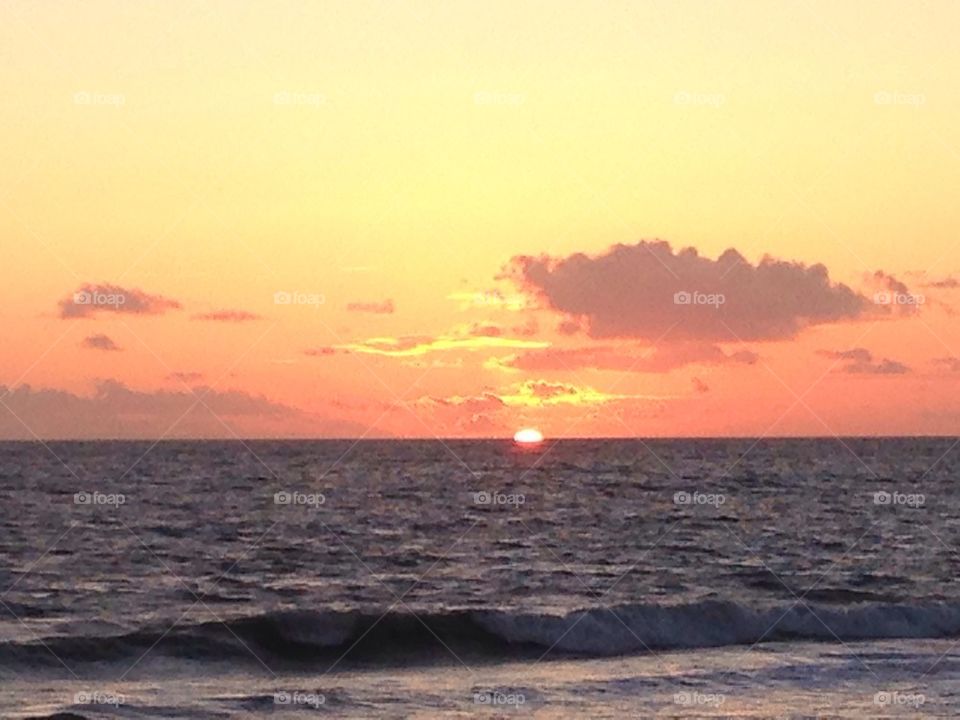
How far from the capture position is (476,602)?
3984 cm

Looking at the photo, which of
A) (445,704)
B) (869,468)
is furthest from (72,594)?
(869,468)

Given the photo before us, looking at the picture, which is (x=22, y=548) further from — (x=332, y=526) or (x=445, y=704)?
(x=445, y=704)

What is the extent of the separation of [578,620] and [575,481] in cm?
5520

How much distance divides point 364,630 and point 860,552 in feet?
83.0

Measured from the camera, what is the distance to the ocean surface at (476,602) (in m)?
26.6

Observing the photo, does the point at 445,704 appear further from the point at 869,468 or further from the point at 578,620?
the point at 869,468

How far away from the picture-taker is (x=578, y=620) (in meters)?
36.7

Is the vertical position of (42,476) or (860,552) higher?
(42,476)

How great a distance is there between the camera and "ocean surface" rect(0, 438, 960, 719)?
2656cm

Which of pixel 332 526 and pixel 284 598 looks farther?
pixel 332 526

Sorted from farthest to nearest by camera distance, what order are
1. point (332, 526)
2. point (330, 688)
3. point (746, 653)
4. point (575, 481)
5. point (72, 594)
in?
point (575, 481) < point (332, 526) < point (72, 594) < point (746, 653) < point (330, 688)

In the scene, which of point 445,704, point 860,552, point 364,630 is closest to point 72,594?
point 364,630

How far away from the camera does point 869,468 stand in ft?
355

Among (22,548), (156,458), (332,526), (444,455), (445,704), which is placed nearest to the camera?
(445,704)
